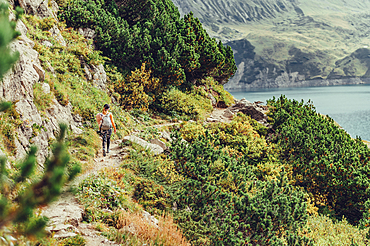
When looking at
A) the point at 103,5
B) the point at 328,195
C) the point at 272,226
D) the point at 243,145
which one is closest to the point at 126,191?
the point at 272,226

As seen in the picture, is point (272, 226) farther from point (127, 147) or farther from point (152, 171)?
point (127, 147)

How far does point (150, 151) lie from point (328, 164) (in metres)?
10.5

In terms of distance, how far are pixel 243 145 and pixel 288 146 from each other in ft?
10.3

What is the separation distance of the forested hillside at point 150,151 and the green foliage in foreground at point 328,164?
8 centimetres

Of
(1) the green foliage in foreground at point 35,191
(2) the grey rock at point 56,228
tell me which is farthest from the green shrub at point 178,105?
(1) the green foliage in foreground at point 35,191

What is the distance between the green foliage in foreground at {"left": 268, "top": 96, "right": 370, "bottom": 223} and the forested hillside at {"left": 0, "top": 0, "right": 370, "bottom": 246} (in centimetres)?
8

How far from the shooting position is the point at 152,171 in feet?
34.1

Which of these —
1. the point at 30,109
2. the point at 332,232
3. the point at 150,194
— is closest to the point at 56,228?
A: the point at 150,194

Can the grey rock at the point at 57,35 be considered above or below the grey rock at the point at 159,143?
above

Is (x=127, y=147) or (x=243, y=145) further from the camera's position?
(x=243, y=145)

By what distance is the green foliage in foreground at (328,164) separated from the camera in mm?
14734

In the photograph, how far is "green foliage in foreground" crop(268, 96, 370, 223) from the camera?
14.7 m

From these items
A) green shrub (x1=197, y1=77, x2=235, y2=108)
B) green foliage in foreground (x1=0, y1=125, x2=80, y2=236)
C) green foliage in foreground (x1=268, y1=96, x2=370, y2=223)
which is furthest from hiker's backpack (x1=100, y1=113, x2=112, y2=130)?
green shrub (x1=197, y1=77, x2=235, y2=108)

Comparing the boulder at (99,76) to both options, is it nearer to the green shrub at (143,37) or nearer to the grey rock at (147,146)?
the green shrub at (143,37)
